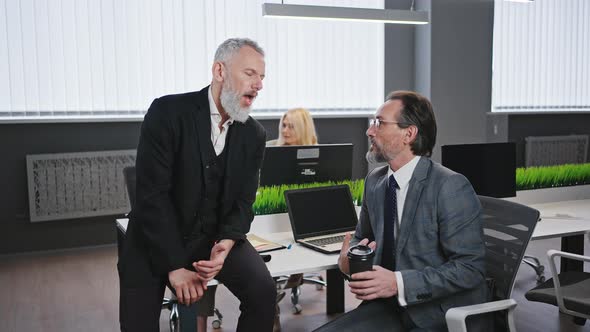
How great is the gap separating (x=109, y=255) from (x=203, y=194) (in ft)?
11.2

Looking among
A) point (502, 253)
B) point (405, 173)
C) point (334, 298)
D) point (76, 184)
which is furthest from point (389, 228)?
point (76, 184)

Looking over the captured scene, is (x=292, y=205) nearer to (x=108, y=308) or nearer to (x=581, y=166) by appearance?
(x=108, y=308)

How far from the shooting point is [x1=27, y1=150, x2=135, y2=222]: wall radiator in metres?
5.27

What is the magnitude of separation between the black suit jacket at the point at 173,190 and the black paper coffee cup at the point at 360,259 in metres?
0.63

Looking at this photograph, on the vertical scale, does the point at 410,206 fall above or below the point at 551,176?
above

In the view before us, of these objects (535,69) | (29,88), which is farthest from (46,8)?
(535,69)

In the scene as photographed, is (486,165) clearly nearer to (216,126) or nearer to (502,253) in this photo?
(502,253)

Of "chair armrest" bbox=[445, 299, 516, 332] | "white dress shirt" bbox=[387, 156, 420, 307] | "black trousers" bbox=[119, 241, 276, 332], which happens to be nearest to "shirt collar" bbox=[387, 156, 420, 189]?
"white dress shirt" bbox=[387, 156, 420, 307]

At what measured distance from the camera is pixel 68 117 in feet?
17.6

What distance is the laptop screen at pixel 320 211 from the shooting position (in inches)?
112

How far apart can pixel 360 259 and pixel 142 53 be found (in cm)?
435

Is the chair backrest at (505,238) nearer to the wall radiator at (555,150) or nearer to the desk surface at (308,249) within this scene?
the desk surface at (308,249)

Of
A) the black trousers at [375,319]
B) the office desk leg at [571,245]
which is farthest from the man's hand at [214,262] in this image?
the office desk leg at [571,245]

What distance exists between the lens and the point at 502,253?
7.18ft
